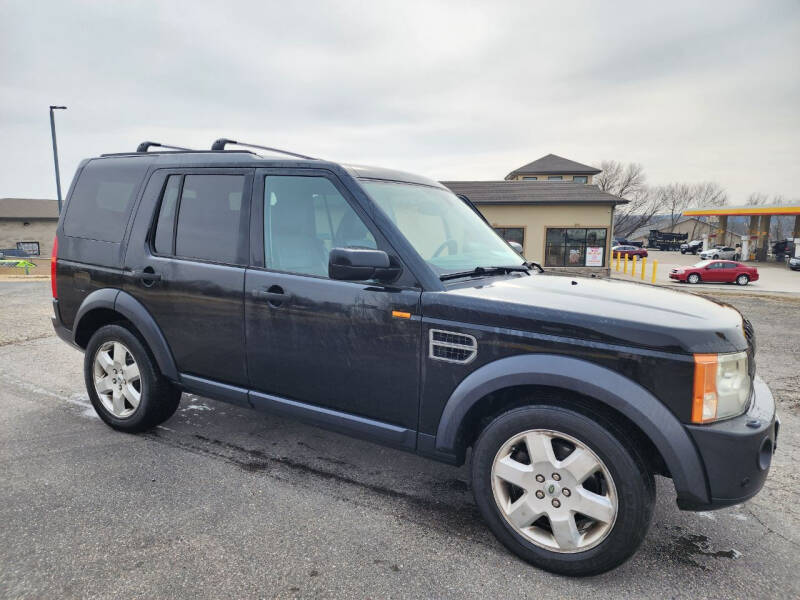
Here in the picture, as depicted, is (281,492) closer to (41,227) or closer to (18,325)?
(18,325)

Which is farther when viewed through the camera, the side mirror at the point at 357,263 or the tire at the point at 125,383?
the tire at the point at 125,383

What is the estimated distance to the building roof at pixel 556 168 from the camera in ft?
146

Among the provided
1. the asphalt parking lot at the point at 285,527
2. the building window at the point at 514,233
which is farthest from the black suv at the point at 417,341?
the building window at the point at 514,233

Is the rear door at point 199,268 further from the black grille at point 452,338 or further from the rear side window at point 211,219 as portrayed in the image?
the black grille at point 452,338

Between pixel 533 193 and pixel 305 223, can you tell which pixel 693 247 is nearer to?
pixel 533 193

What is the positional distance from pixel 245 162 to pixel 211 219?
46 cm

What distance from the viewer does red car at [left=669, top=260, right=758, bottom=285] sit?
25469 millimetres

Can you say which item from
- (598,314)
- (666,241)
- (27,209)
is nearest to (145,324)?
(598,314)

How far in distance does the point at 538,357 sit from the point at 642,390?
1.49 feet

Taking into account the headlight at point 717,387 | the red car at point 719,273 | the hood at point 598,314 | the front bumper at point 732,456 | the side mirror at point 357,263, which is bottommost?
the red car at point 719,273

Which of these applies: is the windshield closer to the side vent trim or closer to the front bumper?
the side vent trim

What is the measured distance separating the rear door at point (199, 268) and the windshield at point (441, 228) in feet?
3.19

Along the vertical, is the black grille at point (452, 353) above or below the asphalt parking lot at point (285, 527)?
above

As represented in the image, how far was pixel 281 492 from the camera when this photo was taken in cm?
307
